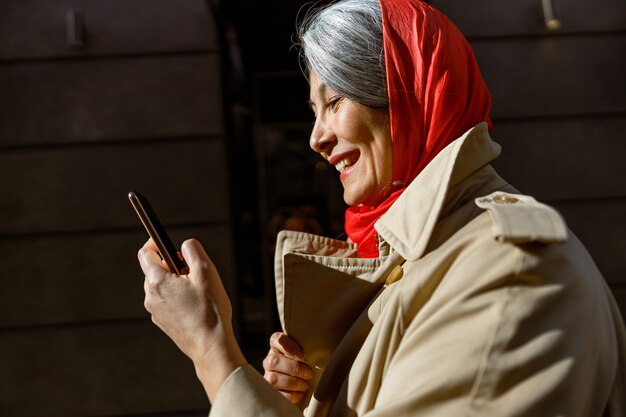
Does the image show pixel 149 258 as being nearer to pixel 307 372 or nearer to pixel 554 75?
pixel 307 372

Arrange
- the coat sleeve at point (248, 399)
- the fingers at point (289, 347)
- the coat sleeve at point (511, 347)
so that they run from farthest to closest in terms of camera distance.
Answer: the fingers at point (289, 347), the coat sleeve at point (248, 399), the coat sleeve at point (511, 347)

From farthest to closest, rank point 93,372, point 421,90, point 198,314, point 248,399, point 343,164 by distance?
1. point 93,372
2. point 343,164
3. point 421,90
4. point 198,314
5. point 248,399

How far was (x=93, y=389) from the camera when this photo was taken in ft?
16.9

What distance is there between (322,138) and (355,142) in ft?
0.29

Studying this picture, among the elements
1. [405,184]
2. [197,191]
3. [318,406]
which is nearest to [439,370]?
[318,406]

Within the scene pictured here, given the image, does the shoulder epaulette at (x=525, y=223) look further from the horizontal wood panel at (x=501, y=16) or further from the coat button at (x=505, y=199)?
the horizontal wood panel at (x=501, y=16)

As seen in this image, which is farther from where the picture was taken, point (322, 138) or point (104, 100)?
point (104, 100)

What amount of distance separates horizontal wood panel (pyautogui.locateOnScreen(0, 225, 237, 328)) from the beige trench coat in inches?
158

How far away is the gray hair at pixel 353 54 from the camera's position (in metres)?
1.47

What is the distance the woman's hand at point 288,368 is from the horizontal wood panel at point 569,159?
4121mm

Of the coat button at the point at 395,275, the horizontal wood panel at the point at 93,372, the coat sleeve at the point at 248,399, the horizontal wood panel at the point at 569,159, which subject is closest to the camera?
the coat sleeve at the point at 248,399

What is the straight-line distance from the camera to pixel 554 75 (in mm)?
5246

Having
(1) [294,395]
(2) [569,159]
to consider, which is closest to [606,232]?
(2) [569,159]

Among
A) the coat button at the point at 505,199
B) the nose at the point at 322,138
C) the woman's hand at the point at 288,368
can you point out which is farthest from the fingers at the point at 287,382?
the coat button at the point at 505,199
